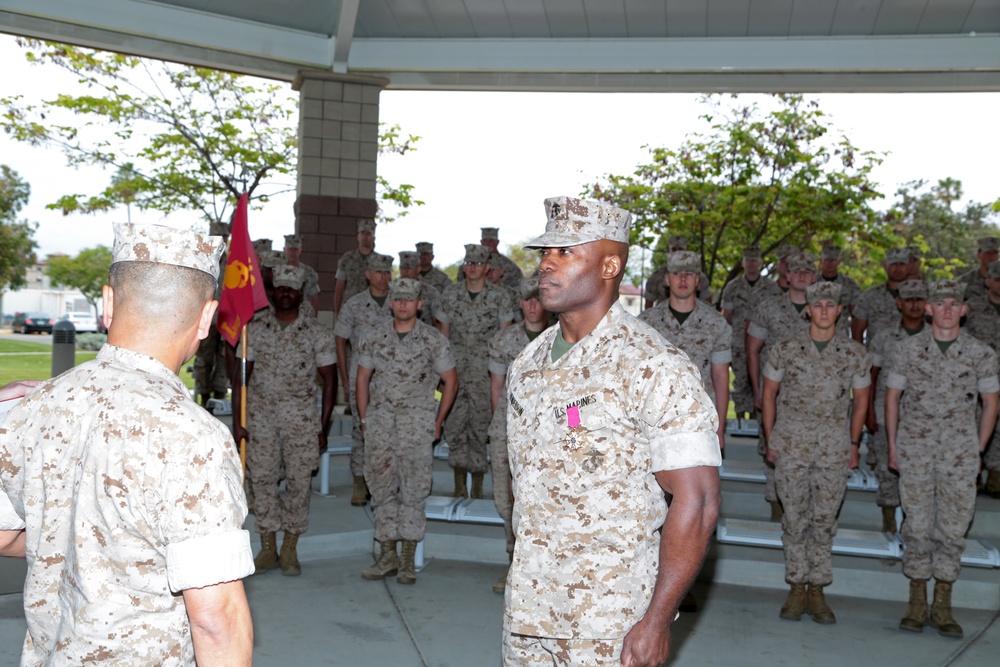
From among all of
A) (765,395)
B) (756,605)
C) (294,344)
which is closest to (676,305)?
(765,395)

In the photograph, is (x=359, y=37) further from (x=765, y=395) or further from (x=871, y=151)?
(x=871, y=151)

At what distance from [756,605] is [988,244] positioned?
4.49 meters

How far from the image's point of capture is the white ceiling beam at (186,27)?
28.6 feet

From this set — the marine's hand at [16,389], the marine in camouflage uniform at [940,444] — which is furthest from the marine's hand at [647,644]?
the marine in camouflage uniform at [940,444]

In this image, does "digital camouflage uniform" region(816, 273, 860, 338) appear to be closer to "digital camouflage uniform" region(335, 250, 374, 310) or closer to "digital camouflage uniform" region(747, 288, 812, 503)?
"digital camouflage uniform" region(747, 288, 812, 503)

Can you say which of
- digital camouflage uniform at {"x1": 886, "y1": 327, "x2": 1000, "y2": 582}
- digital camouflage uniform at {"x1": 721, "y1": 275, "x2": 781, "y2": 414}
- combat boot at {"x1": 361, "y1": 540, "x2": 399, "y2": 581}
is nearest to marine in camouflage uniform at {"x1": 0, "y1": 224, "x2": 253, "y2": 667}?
combat boot at {"x1": 361, "y1": 540, "x2": 399, "y2": 581}

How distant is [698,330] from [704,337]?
0.06m

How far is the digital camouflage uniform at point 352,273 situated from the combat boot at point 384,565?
12.6 ft

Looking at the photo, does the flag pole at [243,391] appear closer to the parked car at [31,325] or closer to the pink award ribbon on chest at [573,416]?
the pink award ribbon on chest at [573,416]

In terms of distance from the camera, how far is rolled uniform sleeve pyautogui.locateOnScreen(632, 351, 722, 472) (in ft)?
8.29

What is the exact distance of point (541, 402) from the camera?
9.21ft

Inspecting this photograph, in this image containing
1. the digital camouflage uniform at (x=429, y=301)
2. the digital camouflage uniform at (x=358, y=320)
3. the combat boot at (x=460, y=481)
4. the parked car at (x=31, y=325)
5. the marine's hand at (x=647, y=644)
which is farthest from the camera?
the parked car at (x=31, y=325)

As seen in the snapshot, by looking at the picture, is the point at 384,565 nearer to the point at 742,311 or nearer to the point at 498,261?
the point at 498,261

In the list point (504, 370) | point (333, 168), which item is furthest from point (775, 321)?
point (333, 168)
